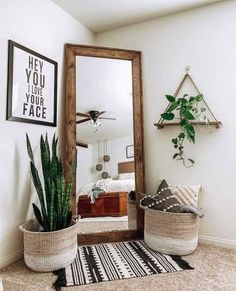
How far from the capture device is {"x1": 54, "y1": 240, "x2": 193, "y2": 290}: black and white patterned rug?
1735 mm

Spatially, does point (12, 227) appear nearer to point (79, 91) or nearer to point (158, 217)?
point (158, 217)

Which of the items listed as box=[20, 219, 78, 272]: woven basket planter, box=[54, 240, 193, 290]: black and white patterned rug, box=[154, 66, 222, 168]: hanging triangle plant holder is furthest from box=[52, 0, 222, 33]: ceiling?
box=[54, 240, 193, 290]: black and white patterned rug

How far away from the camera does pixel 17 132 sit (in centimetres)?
204

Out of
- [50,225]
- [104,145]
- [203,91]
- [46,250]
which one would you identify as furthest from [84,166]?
[203,91]

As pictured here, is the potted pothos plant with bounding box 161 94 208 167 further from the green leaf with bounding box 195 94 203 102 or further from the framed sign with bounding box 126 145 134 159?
the framed sign with bounding box 126 145 134 159

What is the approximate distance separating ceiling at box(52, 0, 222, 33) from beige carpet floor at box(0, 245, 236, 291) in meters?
2.33

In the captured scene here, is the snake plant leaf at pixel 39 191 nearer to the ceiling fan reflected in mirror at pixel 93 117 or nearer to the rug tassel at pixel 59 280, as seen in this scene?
the rug tassel at pixel 59 280

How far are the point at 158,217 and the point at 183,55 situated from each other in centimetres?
159

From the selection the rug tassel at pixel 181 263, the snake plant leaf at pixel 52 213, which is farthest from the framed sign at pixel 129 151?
the rug tassel at pixel 181 263

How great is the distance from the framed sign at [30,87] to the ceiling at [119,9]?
2.04 ft

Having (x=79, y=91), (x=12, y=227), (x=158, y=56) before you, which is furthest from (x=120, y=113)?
(x=12, y=227)

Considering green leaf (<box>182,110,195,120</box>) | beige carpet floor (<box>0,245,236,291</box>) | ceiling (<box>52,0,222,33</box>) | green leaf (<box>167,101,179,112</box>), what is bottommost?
beige carpet floor (<box>0,245,236,291</box>)

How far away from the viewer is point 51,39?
238 cm

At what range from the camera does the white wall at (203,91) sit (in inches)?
90.4
